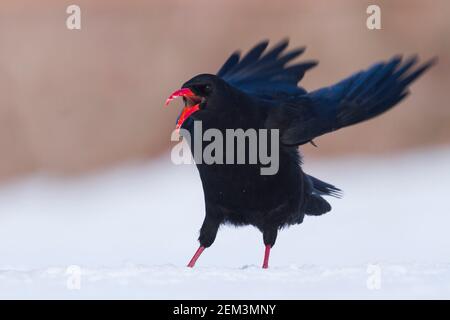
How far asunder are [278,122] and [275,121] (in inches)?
0.6

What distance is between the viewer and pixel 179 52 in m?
8.33

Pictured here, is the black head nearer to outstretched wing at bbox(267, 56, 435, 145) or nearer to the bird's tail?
outstretched wing at bbox(267, 56, 435, 145)

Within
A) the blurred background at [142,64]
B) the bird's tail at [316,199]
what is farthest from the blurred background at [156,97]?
the bird's tail at [316,199]

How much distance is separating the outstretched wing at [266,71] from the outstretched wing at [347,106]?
0.78ft

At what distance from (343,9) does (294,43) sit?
86 cm

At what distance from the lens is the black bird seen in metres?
3.49

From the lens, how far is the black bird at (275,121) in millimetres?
3486

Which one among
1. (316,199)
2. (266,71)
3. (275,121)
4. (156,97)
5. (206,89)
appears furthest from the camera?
(156,97)

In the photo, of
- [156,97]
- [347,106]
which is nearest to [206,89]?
[347,106]

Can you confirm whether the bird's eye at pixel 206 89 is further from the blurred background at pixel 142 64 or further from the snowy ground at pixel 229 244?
the blurred background at pixel 142 64

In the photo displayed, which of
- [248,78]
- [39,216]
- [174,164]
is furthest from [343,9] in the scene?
[248,78]

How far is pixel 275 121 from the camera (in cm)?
365

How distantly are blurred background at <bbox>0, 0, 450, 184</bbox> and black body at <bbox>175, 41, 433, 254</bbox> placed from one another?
13.8 ft

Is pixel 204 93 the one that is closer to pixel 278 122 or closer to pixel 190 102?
pixel 190 102
